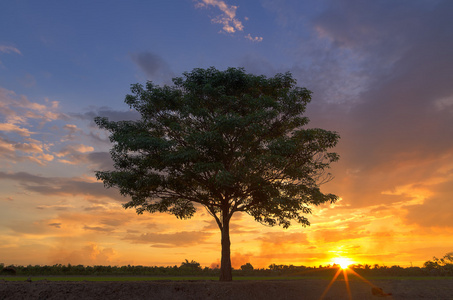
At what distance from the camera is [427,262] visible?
4969cm

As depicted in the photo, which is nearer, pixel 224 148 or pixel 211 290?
pixel 211 290

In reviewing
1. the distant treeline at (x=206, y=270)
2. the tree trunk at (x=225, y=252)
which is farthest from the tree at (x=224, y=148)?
the distant treeline at (x=206, y=270)

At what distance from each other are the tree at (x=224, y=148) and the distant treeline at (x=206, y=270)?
27.2ft

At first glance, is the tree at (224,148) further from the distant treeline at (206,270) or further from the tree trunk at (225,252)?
the distant treeline at (206,270)

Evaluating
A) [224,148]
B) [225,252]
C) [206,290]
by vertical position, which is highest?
[224,148]

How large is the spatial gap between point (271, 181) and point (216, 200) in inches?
207

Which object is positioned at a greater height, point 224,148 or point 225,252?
point 224,148

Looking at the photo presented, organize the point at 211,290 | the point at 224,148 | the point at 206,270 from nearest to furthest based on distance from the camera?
1. the point at 211,290
2. the point at 224,148
3. the point at 206,270

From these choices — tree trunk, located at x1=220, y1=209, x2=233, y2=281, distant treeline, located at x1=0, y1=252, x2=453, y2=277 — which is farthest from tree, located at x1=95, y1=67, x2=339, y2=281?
distant treeline, located at x1=0, y1=252, x2=453, y2=277

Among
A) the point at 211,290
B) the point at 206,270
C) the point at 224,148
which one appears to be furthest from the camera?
the point at 206,270

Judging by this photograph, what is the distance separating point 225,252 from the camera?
28.8 metres

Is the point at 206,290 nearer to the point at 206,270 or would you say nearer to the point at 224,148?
the point at 224,148

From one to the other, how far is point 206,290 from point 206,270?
58.9 feet

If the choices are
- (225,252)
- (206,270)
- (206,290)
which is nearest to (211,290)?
(206,290)
